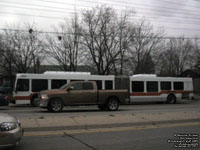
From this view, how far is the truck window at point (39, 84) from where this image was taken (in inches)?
772

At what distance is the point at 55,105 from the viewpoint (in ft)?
47.0

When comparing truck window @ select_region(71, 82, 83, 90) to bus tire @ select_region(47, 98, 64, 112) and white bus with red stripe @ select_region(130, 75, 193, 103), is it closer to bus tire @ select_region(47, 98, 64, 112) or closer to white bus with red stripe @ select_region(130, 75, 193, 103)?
bus tire @ select_region(47, 98, 64, 112)

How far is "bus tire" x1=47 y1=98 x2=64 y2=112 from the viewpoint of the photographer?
46.5 ft

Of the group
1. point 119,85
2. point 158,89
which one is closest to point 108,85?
point 119,85

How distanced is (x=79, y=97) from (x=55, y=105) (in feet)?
5.01

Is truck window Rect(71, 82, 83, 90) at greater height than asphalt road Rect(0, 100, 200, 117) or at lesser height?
greater

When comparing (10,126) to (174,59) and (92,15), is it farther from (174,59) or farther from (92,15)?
(174,59)

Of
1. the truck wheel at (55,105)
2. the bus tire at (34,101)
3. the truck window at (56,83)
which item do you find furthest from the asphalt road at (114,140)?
the truck window at (56,83)

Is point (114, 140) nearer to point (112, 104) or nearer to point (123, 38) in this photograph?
point (112, 104)

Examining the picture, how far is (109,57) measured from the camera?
108ft

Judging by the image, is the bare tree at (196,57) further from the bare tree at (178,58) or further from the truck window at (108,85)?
the truck window at (108,85)

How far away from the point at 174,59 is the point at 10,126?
47.0 m

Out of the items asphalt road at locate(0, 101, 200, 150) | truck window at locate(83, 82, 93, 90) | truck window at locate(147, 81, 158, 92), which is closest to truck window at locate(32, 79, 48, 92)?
truck window at locate(83, 82, 93, 90)

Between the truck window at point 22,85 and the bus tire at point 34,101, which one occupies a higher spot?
the truck window at point 22,85
